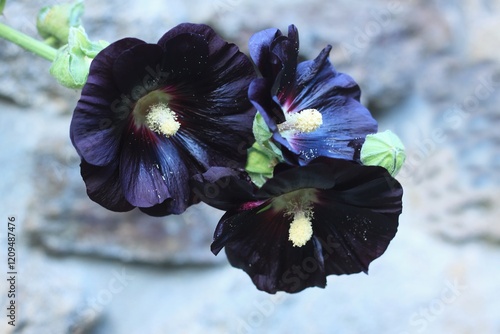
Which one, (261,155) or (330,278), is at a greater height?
(261,155)

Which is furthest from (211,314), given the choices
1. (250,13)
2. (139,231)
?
(250,13)

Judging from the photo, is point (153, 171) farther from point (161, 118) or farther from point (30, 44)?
point (30, 44)

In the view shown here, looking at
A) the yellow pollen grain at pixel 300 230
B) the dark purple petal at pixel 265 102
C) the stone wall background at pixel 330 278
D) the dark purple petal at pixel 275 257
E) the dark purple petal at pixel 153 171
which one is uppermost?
the dark purple petal at pixel 265 102

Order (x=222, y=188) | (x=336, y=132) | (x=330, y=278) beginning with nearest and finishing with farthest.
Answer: (x=222, y=188), (x=336, y=132), (x=330, y=278)

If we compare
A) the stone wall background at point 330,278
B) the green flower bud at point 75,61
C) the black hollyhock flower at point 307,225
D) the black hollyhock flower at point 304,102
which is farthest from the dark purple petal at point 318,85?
the stone wall background at point 330,278

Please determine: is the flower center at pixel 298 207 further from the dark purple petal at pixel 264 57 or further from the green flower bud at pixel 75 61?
the green flower bud at pixel 75 61

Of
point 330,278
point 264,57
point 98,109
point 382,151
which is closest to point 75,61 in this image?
point 98,109
